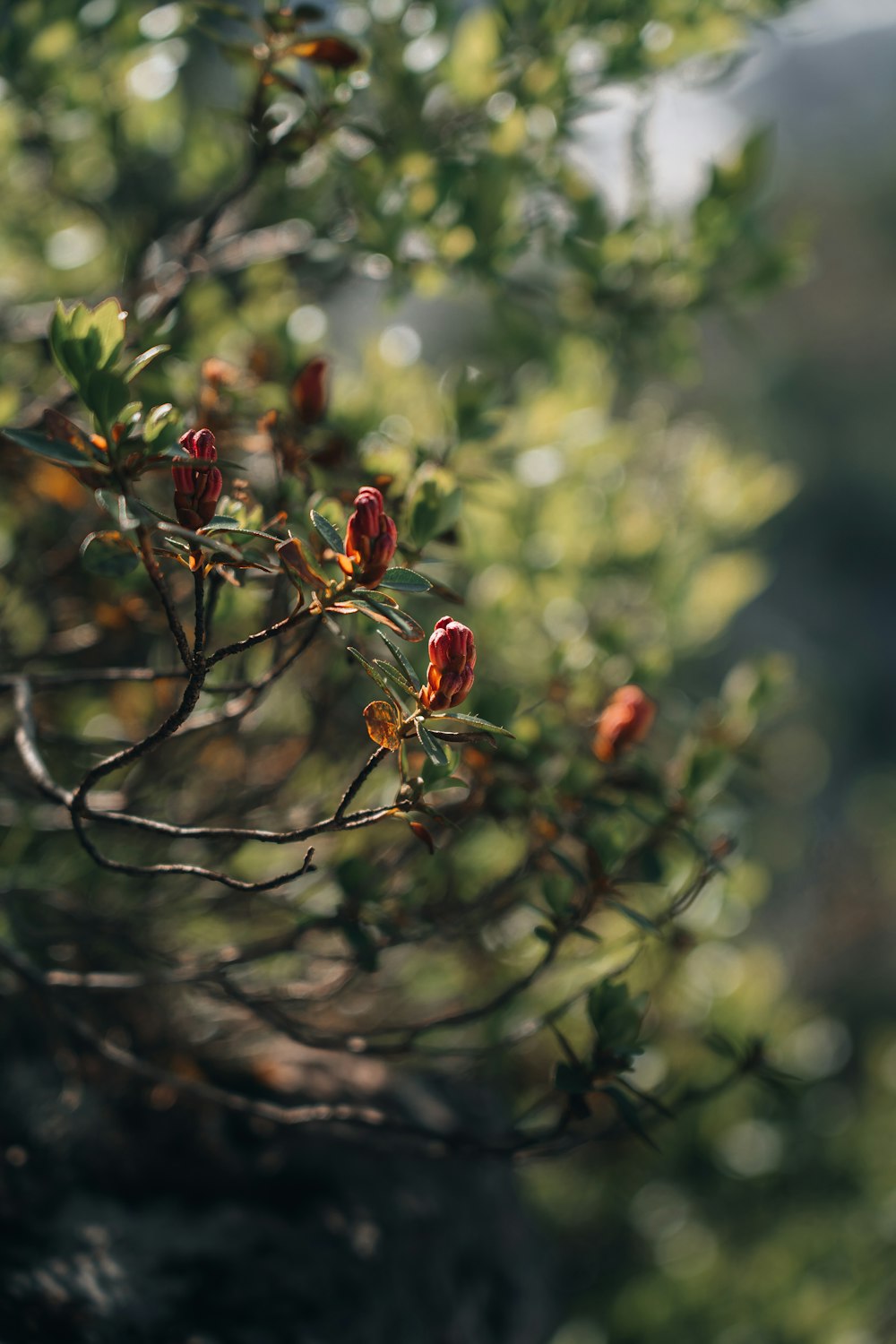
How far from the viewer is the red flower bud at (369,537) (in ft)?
1.61

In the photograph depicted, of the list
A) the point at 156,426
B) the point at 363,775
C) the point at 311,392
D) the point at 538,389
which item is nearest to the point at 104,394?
the point at 156,426

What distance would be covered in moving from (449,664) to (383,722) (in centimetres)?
5

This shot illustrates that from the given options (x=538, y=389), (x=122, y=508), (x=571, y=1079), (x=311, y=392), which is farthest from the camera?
(x=538, y=389)

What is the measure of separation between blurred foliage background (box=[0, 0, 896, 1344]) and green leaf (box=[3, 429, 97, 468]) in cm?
28

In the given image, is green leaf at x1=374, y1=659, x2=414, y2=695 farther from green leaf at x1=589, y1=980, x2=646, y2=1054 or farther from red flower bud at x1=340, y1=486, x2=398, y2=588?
green leaf at x1=589, y1=980, x2=646, y2=1054

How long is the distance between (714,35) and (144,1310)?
4.37ft

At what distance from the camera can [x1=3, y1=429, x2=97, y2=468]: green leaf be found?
459 millimetres

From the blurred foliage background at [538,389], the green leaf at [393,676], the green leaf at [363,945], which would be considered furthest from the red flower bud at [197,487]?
the green leaf at [363,945]

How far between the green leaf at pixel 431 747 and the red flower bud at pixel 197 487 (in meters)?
0.16

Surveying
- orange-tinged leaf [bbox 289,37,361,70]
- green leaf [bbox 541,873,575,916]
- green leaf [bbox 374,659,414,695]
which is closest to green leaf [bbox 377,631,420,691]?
green leaf [bbox 374,659,414,695]

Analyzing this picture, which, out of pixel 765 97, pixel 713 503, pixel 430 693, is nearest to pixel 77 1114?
pixel 430 693

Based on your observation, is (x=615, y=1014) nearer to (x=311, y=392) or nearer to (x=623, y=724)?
(x=623, y=724)

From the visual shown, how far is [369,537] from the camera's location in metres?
0.49

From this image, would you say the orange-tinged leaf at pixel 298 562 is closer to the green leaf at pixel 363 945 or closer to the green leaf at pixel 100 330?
the green leaf at pixel 100 330
